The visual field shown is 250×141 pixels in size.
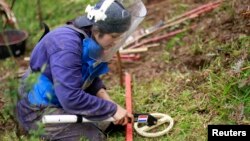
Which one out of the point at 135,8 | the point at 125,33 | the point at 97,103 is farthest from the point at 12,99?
the point at 135,8

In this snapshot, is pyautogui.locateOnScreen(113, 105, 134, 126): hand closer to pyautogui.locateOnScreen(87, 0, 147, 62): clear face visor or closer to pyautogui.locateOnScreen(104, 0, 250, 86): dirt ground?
pyautogui.locateOnScreen(87, 0, 147, 62): clear face visor

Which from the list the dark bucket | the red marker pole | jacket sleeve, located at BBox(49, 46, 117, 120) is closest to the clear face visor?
jacket sleeve, located at BBox(49, 46, 117, 120)

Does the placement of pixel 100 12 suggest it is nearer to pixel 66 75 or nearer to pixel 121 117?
pixel 66 75

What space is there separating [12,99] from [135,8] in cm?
152

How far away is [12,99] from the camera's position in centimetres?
350


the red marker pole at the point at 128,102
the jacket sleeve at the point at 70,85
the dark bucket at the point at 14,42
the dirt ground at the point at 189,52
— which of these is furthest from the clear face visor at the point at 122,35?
the dark bucket at the point at 14,42

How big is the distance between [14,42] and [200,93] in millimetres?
3158

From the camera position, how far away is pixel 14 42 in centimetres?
688

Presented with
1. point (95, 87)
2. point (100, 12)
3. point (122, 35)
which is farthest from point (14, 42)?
point (100, 12)

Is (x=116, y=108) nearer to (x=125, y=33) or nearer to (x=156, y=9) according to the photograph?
(x=125, y=33)

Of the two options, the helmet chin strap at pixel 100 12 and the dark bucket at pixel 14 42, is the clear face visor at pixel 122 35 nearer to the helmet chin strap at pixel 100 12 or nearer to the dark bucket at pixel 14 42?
the helmet chin strap at pixel 100 12

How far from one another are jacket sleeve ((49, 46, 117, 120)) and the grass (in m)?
0.42

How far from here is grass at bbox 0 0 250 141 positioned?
448 centimetres

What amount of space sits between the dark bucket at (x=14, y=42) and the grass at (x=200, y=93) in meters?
1.69
